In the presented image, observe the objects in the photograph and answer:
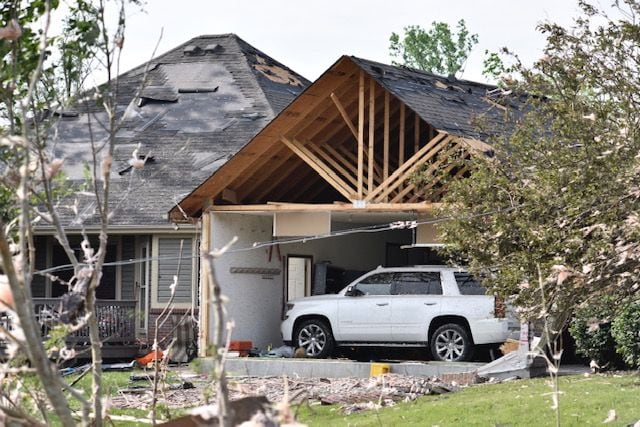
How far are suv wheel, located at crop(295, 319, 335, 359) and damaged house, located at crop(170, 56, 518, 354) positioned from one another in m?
1.33

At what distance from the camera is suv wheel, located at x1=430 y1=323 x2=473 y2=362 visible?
72.9ft

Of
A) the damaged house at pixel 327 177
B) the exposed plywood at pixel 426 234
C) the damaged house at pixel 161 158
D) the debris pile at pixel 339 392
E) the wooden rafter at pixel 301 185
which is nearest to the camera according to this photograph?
the debris pile at pixel 339 392

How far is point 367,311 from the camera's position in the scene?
2342 centimetres

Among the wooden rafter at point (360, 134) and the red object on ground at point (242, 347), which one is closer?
the wooden rafter at point (360, 134)

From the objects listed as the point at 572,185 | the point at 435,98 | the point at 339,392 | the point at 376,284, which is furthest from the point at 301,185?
the point at 572,185

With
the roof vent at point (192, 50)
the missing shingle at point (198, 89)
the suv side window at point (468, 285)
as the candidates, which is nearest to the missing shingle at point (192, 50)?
the roof vent at point (192, 50)

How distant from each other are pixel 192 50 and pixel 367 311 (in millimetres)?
11371

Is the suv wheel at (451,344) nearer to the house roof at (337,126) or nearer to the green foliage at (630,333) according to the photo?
the house roof at (337,126)

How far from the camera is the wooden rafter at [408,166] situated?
21.6 meters

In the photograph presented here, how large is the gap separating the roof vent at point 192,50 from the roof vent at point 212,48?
0.62ft

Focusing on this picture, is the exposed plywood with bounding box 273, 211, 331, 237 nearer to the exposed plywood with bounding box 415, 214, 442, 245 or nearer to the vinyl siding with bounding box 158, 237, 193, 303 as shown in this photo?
the exposed plywood with bounding box 415, 214, 442, 245

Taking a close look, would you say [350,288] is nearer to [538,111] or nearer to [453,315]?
[453,315]

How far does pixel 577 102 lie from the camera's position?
12.3 m

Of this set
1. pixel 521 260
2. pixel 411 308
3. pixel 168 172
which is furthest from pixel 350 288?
pixel 521 260
